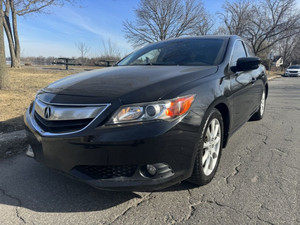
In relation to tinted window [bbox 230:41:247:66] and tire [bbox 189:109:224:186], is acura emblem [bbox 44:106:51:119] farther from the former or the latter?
tinted window [bbox 230:41:247:66]

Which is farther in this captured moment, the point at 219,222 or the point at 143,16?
the point at 143,16

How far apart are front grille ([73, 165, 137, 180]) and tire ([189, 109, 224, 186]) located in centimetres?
65

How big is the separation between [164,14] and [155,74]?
28.8m

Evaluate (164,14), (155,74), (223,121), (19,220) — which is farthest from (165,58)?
(164,14)

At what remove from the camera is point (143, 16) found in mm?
29312

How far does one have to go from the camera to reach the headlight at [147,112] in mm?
1952

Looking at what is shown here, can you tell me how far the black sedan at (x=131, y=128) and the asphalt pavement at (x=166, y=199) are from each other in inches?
10.2

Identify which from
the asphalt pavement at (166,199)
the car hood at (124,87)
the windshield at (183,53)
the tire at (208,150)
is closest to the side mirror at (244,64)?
the windshield at (183,53)

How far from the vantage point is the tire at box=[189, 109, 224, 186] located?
2.29 metres

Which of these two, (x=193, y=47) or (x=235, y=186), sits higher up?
(x=193, y=47)

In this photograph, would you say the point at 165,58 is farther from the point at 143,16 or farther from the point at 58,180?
the point at 143,16

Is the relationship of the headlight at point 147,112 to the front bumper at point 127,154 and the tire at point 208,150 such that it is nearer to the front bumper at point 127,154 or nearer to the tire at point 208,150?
the front bumper at point 127,154

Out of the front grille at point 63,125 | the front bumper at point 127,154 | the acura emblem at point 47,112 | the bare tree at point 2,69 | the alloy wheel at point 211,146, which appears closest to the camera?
the front bumper at point 127,154

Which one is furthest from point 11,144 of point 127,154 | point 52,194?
point 127,154
